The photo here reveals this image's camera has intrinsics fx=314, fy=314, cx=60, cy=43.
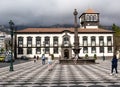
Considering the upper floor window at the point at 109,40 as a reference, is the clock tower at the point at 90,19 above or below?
above

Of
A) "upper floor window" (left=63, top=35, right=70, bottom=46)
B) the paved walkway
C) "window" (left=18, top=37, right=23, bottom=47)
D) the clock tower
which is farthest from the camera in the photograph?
the clock tower

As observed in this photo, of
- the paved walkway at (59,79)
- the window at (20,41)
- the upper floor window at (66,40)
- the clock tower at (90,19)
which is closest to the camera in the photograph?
the paved walkway at (59,79)

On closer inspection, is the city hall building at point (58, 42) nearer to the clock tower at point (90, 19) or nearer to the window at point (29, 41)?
the window at point (29, 41)

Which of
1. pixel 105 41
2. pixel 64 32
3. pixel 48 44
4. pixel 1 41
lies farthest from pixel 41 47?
pixel 1 41

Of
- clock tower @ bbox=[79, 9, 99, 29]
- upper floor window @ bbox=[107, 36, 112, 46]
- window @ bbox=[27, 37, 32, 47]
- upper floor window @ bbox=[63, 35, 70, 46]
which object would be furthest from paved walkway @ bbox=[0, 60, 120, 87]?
clock tower @ bbox=[79, 9, 99, 29]

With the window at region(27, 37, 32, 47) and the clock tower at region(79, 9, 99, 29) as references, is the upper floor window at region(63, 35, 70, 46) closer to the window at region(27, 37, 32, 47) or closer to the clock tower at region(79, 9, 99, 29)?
the window at region(27, 37, 32, 47)

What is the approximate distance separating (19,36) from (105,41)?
2601cm

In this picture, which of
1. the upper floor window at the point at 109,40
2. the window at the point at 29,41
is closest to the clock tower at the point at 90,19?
the upper floor window at the point at 109,40

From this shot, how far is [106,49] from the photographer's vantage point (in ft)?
310

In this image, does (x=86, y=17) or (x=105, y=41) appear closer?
(x=105, y=41)

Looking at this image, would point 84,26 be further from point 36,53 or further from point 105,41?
point 36,53

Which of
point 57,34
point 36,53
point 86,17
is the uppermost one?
point 86,17

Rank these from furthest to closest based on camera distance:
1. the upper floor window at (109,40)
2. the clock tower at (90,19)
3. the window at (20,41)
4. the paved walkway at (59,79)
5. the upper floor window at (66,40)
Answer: the clock tower at (90,19) < the upper floor window at (109,40) < the window at (20,41) < the upper floor window at (66,40) < the paved walkway at (59,79)

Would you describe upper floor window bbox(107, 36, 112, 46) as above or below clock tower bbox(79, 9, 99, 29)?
below
